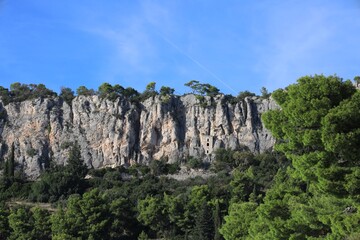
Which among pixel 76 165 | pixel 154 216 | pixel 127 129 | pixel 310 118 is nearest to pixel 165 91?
pixel 127 129

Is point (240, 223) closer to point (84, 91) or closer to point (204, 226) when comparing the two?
point (204, 226)

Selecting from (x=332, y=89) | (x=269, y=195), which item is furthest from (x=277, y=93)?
(x=269, y=195)

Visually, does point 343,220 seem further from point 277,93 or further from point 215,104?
point 215,104

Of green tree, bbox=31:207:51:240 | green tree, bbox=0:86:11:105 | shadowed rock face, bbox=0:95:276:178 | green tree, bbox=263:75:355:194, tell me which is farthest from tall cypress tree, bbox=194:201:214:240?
green tree, bbox=0:86:11:105

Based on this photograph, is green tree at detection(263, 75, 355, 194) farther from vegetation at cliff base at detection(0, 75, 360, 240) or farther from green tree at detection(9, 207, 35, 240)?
green tree at detection(9, 207, 35, 240)

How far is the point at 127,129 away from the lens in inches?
2835

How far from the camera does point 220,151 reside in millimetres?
68875

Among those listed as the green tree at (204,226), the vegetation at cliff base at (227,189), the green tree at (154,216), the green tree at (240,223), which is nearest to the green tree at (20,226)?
the vegetation at cliff base at (227,189)

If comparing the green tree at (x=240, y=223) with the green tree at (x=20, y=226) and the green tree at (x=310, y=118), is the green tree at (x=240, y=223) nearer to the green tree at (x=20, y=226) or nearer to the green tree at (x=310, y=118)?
the green tree at (x=310, y=118)

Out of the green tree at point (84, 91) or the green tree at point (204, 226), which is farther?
the green tree at point (84, 91)

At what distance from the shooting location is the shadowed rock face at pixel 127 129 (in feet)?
232

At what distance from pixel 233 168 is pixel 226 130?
7975mm

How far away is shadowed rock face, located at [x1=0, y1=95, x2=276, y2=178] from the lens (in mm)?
70688

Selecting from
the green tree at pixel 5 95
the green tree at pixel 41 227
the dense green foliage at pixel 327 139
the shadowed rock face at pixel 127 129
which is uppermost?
the green tree at pixel 5 95
